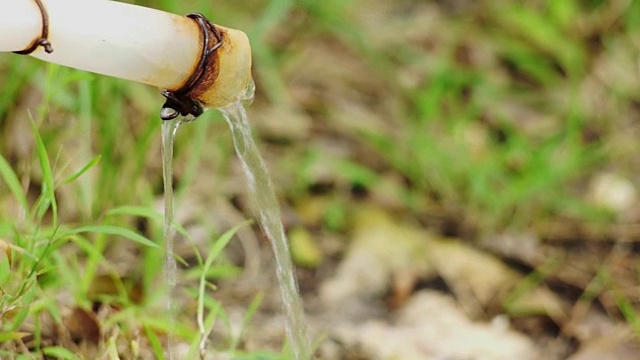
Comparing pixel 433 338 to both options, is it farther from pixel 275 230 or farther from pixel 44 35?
pixel 44 35

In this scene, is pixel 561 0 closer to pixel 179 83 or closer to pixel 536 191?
pixel 536 191

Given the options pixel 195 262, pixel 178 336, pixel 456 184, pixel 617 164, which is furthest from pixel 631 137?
pixel 178 336

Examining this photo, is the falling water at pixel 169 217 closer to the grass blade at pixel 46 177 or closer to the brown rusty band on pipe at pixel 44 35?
the grass blade at pixel 46 177

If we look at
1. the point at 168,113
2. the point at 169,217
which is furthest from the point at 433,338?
the point at 168,113

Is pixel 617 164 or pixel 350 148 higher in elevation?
pixel 617 164

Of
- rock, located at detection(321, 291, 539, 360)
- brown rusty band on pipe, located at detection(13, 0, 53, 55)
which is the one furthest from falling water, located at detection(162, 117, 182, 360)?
rock, located at detection(321, 291, 539, 360)

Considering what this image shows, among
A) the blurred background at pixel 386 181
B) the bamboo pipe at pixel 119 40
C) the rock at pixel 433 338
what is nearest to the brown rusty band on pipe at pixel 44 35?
the bamboo pipe at pixel 119 40
